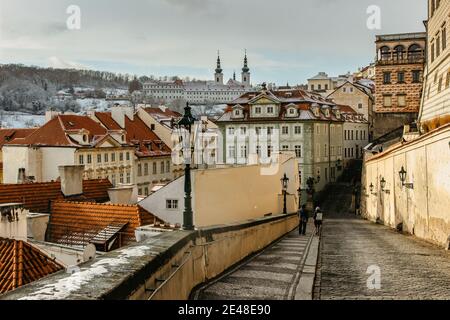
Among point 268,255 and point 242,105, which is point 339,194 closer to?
point 242,105

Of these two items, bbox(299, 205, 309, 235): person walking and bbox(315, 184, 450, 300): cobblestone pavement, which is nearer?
bbox(315, 184, 450, 300): cobblestone pavement

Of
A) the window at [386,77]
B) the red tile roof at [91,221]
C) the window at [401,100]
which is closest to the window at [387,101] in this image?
the window at [401,100]

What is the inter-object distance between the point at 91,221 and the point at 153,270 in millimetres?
11821

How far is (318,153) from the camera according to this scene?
49438 millimetres

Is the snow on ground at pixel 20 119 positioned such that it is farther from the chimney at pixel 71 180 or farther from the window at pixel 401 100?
the chimney at pixel 71 180

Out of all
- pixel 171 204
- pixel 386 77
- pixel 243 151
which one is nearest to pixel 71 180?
pixel 171 204

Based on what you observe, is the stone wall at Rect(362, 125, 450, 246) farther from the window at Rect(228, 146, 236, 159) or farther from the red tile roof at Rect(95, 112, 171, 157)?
the red tile roof at Rect(95, 112, 171, 157)

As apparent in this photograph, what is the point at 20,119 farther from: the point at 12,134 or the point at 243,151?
the point at 243,151

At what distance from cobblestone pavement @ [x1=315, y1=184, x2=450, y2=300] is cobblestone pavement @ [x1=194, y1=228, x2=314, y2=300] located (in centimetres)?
52

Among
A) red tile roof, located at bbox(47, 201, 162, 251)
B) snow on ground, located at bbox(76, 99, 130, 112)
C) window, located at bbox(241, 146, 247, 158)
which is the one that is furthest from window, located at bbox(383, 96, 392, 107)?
snow on ground, located at bbox(76, 99, 130, 112)

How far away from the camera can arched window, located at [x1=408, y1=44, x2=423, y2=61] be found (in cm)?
4447

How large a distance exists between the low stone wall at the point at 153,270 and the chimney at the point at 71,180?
1080 cm

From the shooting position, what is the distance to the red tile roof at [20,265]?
31.0 feet
